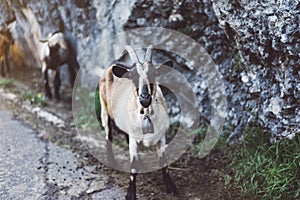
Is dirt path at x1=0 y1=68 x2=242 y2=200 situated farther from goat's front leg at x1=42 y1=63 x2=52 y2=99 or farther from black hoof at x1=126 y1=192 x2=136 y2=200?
goat's front leg at x1=42 y1=63 x2=52 y2=99

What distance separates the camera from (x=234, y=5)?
4176 millimetres

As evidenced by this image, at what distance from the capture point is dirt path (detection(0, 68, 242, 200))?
4.14 m

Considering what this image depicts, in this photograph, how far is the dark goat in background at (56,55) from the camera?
22.0ft

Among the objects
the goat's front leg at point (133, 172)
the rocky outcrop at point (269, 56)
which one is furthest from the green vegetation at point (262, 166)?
the goat's front leg at point (133, 172)

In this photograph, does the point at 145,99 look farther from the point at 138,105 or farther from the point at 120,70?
the point at 120,70

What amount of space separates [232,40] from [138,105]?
60.5 inches

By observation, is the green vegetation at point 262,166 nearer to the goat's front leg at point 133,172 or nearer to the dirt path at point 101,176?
the dirt path at point 101,176

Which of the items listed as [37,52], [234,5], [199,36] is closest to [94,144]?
[199,36]

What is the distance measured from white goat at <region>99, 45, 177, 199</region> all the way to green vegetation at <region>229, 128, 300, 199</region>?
732mm

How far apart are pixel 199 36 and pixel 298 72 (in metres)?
1.61

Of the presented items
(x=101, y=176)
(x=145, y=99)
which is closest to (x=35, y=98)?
(x=101, y=176)

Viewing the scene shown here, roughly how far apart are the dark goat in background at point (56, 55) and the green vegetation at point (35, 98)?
16cm

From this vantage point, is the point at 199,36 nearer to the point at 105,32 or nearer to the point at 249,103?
the point at 249,103

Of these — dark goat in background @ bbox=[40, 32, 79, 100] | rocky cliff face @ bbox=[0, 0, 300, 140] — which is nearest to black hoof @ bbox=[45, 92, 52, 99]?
dark goat in background @ bbox=[40, 32, 79, 100]
